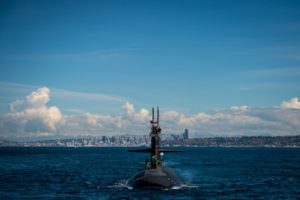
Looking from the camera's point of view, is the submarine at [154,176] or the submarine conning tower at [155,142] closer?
the submarine at [154,176]

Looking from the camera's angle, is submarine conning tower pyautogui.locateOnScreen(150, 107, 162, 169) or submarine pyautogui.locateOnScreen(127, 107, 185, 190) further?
submarine conning tower pyautogui.locateOnScreen(150, 107, 162, 169)

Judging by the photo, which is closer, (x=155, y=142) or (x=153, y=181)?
(x=153, y=181)

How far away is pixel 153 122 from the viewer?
246 feet

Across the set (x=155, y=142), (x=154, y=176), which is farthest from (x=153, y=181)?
(x=155, y=142)

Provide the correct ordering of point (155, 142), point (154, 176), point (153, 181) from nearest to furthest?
point (153, 181), point (154, 176), point (155, 142)

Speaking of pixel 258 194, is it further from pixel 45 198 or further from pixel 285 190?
pixel 45 198

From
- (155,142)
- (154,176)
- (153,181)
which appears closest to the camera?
(153,181)

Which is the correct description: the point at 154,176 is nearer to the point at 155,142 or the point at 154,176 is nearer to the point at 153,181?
the point at 153,181

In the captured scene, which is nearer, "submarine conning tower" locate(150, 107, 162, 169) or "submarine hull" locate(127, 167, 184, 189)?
"submarine hull" locate(127, 167, 184, 189)

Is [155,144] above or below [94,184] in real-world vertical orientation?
above

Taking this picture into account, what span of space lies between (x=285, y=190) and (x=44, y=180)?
38.4 meters

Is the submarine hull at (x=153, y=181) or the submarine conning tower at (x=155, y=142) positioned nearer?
the submarine hull at (x=153, y=181)

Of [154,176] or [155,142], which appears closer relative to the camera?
[154,176]

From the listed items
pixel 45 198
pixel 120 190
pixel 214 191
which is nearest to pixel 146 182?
pixel 120 190
